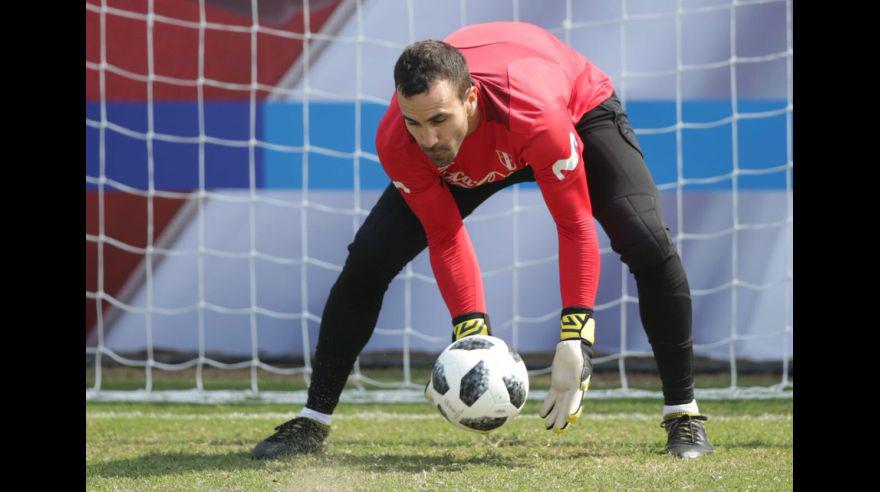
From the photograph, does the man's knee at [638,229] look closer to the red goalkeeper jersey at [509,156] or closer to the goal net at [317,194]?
the red goalkeeper jersey at [509,156]

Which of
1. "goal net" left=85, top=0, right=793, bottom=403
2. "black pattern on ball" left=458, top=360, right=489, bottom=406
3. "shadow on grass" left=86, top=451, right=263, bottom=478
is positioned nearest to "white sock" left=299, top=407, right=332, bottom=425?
"shadow on grass" left=86, top=451, right=263, bottom=478

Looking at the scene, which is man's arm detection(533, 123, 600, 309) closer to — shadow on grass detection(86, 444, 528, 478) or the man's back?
the man's back

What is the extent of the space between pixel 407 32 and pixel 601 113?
2433 mm

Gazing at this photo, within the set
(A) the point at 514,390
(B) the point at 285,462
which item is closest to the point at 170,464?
(B) the point at 285,462

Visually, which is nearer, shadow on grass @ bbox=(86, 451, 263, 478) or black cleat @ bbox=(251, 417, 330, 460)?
shadow on grass @ bbox=(86, 451, 263, 478)

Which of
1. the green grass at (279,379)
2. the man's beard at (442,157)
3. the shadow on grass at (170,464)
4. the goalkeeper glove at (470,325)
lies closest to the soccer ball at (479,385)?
the goalkeeper glove at (470,325)

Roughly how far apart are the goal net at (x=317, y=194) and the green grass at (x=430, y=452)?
0.76m

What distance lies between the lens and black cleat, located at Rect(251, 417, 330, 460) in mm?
3875

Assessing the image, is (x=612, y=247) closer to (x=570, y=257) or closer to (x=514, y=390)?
(x=570, y=257)

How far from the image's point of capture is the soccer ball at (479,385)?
3271 mm

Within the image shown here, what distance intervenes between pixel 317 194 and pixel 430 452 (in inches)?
97.3

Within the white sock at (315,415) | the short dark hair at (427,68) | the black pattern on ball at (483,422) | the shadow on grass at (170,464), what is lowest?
the shadow on grass at (170,464)

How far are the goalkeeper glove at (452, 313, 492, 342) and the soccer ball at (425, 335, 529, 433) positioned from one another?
0.11m
